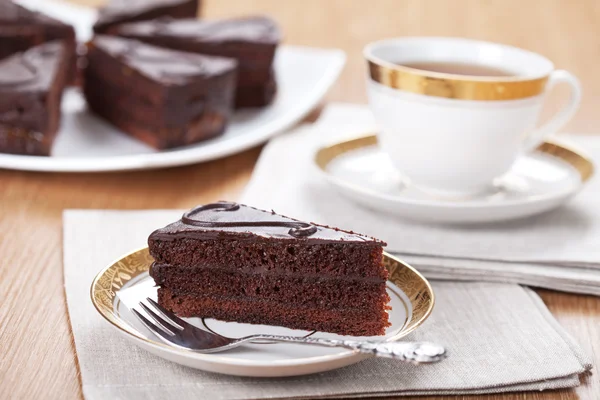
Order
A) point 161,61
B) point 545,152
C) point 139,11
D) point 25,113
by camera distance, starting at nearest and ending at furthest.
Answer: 1. point 545,152
2. point 25,113
3. point 161,61
4. point 139,11

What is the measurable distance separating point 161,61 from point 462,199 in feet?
3.25

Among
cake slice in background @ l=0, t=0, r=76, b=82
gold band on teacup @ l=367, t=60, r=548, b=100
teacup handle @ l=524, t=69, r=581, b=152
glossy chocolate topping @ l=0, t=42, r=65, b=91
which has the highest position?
gold band on teacup @ l=367, t=60, r=548, b=100

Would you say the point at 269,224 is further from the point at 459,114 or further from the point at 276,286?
the point at 459,114

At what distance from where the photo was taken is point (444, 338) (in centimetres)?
130

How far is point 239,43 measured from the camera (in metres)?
2.58

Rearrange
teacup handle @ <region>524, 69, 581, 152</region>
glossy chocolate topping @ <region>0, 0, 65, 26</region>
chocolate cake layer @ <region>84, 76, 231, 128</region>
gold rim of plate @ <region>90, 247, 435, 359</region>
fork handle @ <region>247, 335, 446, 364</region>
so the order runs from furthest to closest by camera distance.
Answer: glossy chocolate topping @ <region>0, 0, 65, 26</region> < chocolate cake layer @ <region>84, 76, 231, 128</region> < teacup handle @ <region>524, 69, 581, 152</region> < gold rim of plate @ <region>90, 247, 435, 359</region> < fork handle @ <region>247, 335, 446, 364</region>

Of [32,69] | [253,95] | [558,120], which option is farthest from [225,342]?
[253,95]

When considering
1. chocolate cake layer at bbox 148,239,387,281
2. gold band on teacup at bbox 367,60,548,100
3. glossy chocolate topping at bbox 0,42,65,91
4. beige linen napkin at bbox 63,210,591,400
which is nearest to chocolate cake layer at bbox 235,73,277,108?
glossy chocolate topping at bbox 0,42,65,91

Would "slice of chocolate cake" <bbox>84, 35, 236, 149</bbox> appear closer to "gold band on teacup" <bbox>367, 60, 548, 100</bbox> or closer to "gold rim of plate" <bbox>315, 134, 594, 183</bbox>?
"gold rim of plate" <bbox>315, 134, 594, 183</bbox>

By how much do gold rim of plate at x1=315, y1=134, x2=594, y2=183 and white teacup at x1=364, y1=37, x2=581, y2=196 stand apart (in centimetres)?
14

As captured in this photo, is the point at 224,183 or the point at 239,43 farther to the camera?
the point at 239,43

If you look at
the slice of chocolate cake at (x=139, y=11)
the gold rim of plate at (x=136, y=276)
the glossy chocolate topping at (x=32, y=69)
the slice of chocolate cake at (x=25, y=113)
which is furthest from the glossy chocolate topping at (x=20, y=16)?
the gold rim of plate at (x=136, y=276)

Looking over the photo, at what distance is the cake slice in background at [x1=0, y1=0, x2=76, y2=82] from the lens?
8.59ft

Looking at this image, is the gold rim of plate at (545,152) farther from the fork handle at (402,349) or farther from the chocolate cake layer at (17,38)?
the chocolate cake layer at (17,38)
